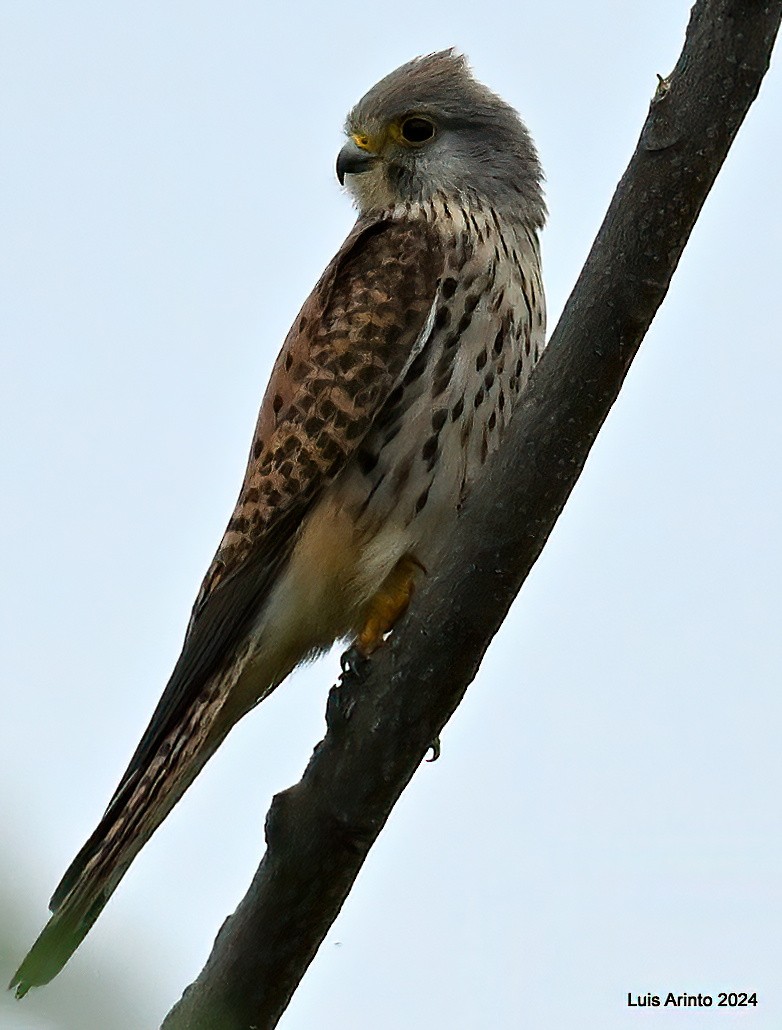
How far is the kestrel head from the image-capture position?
4.43m

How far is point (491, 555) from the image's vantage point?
272 cm

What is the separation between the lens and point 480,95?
4.63 metres

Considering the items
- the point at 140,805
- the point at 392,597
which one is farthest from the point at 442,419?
the point at 140,805

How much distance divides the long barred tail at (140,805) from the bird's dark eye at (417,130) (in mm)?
2086

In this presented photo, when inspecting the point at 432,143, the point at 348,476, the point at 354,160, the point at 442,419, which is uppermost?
the point at 432,143

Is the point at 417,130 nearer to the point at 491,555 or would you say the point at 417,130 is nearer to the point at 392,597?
the point at 392,597

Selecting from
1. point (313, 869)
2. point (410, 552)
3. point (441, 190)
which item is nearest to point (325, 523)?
point (410, 552)

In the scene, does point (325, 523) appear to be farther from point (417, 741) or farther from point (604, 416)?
point (604, 416)

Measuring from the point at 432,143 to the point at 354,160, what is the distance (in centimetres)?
27

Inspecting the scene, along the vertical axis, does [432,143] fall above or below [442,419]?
above

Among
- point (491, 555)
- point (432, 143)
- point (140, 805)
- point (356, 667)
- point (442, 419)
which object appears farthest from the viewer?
point (432, 143)

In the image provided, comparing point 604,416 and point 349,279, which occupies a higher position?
point 349,279

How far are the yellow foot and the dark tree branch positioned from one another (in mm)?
721

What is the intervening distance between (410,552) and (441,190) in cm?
138
